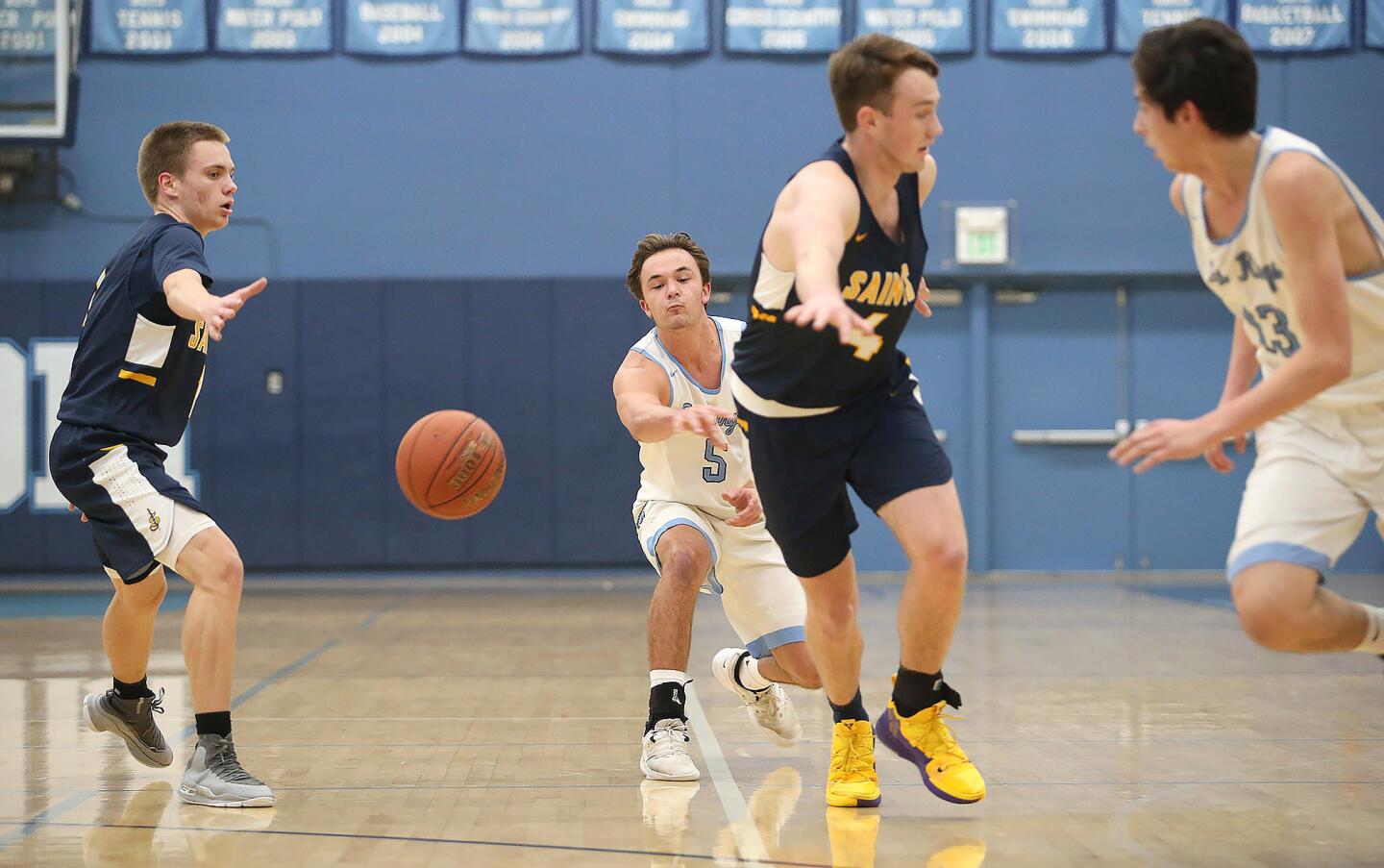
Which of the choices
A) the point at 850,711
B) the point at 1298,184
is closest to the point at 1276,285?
the point at 1298,184

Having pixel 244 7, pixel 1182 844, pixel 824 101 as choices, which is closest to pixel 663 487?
pixel 1182 844

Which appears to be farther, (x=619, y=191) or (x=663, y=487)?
(x=619, y=191)

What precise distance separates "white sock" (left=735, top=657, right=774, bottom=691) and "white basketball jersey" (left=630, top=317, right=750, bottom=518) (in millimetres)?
466

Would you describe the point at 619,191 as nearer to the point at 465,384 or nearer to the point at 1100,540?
the point at 465,384

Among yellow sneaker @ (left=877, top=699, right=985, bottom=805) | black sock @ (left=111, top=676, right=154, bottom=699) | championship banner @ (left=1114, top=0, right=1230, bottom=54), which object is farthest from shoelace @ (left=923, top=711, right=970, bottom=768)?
championship banner @ (left=1114, top=0, right=1230, bottom=54)

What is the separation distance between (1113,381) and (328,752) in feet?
29.9

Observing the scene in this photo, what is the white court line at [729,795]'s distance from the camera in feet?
9.90

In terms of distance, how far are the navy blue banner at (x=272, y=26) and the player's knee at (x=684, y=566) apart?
348 inches

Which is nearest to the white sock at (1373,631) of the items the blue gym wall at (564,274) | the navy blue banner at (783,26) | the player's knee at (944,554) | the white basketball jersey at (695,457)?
the player's knee at (944,554)

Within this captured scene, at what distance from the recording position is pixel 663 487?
4.37m

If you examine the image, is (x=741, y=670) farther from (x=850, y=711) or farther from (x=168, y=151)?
(x=168, y=151)

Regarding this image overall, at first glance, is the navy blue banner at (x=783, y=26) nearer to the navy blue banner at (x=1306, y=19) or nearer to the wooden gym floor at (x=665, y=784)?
the navy blue banner at (x=1306, y=19)

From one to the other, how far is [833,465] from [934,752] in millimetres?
728

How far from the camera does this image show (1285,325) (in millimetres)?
2887
